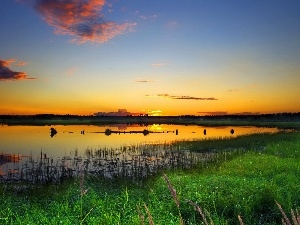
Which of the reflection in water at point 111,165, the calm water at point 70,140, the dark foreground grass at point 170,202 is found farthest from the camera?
the calm water at point 70,140

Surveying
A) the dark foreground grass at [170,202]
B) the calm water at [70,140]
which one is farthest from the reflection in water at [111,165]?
the calm water at [70,140]

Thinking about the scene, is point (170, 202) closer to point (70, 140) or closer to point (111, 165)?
point (111, 165)

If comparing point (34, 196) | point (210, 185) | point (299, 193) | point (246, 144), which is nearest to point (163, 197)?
point (210, 185)

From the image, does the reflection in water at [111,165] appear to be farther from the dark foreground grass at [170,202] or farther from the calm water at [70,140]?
the calm water at [70,140]

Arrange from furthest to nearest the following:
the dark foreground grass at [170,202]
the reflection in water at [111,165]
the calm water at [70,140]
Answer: the calm water at [70,140] < the reflection in water at [111,165] < the dark foreground grass at [170,202]

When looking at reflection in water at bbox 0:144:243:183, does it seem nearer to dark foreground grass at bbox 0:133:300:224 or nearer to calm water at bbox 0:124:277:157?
dark foreground grass at bbox 0:133:300:224

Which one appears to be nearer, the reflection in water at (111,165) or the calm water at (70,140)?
the reflection in water at (111,165)

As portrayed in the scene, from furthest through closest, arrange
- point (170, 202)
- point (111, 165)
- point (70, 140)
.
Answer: point (70, 140) < point (111, 165) < point (170, 202)

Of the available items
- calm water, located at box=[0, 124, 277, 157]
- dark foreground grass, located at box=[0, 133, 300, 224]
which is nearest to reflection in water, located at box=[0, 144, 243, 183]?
dark foreground grass, located at box=[0, 133, 300, 224]

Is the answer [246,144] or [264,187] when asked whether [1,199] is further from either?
[246,144]

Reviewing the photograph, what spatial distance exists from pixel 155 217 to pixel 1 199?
7.70 meters

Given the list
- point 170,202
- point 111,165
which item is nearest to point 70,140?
point 111,165

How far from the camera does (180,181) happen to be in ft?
55.0

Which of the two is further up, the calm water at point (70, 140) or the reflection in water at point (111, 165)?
the calm water at point (70, 140)
